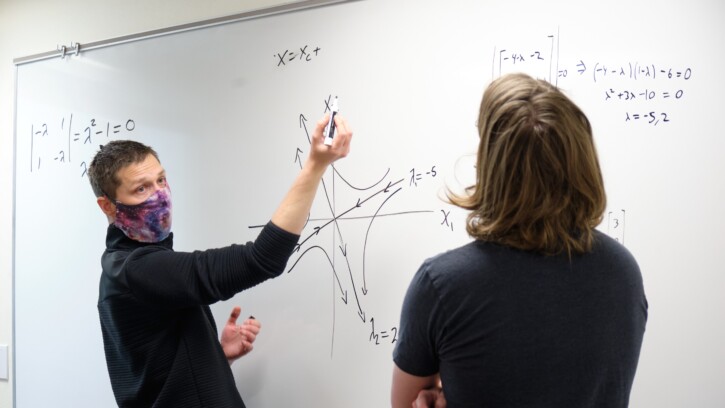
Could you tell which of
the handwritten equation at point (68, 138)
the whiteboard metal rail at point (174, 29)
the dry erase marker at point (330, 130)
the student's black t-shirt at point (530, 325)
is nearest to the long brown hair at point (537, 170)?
the student's black t-shirt at point (530, 325)

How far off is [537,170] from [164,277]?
69cm

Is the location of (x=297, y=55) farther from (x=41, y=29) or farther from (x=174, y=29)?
(x=41, y=29)

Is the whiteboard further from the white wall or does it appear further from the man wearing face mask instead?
the man wearing face mask

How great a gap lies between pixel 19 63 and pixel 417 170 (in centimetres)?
148

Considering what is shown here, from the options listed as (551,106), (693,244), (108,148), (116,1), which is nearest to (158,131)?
(108,148)

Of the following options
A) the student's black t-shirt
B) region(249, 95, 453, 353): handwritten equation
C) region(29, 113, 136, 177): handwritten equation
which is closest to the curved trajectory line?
region(249, 95, 453, 353): handwritten equation

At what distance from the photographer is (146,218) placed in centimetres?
107

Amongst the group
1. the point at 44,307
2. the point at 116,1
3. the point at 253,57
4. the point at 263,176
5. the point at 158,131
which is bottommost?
the point at 44,307

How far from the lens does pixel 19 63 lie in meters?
1.71

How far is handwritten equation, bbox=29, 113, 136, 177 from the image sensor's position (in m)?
1.54

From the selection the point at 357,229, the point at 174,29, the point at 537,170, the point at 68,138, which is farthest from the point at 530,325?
the point at 68,138

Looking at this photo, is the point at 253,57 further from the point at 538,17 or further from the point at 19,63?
the point at 19,63

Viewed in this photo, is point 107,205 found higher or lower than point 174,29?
lower

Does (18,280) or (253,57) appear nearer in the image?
(253,57)
